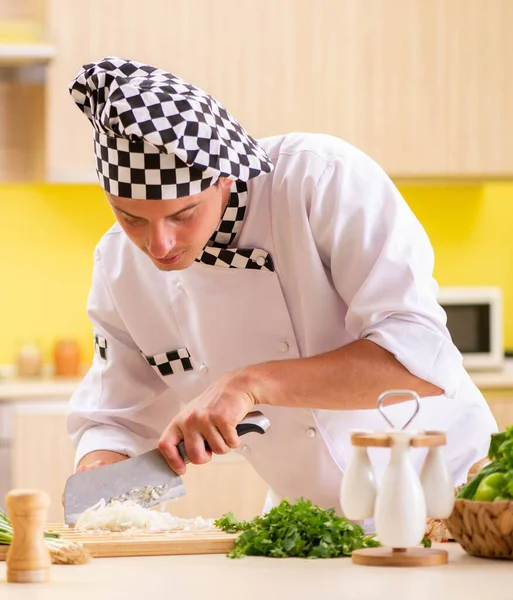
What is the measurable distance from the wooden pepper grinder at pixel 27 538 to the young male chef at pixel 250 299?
338 mm

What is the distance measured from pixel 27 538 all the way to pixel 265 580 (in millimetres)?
295

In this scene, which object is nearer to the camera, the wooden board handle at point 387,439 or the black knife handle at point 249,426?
the wooden board handle at point 387,439

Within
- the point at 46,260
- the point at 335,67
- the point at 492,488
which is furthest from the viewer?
the point at 46,260

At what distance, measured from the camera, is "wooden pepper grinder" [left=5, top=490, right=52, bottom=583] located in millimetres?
1323

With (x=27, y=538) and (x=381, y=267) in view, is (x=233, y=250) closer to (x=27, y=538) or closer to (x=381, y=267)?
(x=381, y=267)

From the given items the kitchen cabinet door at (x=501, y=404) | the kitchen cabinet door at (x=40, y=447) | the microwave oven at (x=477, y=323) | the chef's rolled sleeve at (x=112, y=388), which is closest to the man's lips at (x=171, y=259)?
the chef's rolled sleeve at (x=112, y=388)

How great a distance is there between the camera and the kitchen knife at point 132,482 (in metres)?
1.68

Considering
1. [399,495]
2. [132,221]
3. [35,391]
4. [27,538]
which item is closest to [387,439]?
[399,495]

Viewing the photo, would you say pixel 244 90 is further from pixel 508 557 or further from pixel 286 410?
pixel 508 557

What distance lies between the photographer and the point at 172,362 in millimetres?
2010

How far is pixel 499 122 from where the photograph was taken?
388cm

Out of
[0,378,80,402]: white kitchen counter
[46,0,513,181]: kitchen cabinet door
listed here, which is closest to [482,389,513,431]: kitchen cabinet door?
[46,0,513,181]: kitchen cabinet door

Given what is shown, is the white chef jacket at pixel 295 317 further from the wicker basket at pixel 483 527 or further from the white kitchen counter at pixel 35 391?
the white kitchen counter at pixel 35 391

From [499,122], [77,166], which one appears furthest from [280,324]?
[499,122]
